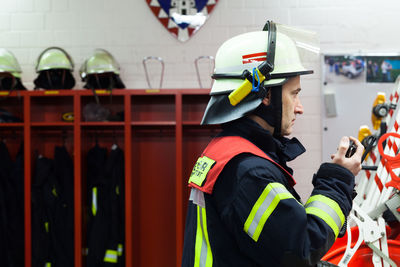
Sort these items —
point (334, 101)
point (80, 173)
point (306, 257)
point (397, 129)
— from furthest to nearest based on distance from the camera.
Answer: point (334, 101)
point (80, 173)
point (397, 129)
point (306, 257)

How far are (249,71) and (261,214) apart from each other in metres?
0.47

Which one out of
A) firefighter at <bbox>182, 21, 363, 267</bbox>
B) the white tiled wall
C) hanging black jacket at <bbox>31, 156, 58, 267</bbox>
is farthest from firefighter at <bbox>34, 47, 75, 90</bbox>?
firefighter at <bbox>182, 21, 363, 267</bbox>

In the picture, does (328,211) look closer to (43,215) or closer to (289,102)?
(289,102)

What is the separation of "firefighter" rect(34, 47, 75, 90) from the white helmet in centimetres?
264

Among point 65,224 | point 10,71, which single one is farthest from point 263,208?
point 10,71

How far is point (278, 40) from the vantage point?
1578mm

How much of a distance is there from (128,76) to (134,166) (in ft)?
2.79

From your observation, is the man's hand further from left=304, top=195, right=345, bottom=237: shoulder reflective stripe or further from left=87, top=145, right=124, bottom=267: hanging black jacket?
left=87, top=145, right=124, bottom=267: hanging black jacket

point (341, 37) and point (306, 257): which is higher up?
point (341, 37)

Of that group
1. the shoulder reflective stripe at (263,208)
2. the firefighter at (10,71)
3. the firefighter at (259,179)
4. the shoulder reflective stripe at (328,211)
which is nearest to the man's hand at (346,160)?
the firefighter at (259,179)

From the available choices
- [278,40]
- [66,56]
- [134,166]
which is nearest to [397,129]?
[278,40]

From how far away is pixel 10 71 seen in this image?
3930 millimetres

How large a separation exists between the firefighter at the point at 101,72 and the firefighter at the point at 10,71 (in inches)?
22.1

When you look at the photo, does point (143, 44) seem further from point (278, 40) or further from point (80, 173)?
point (278, 40)
